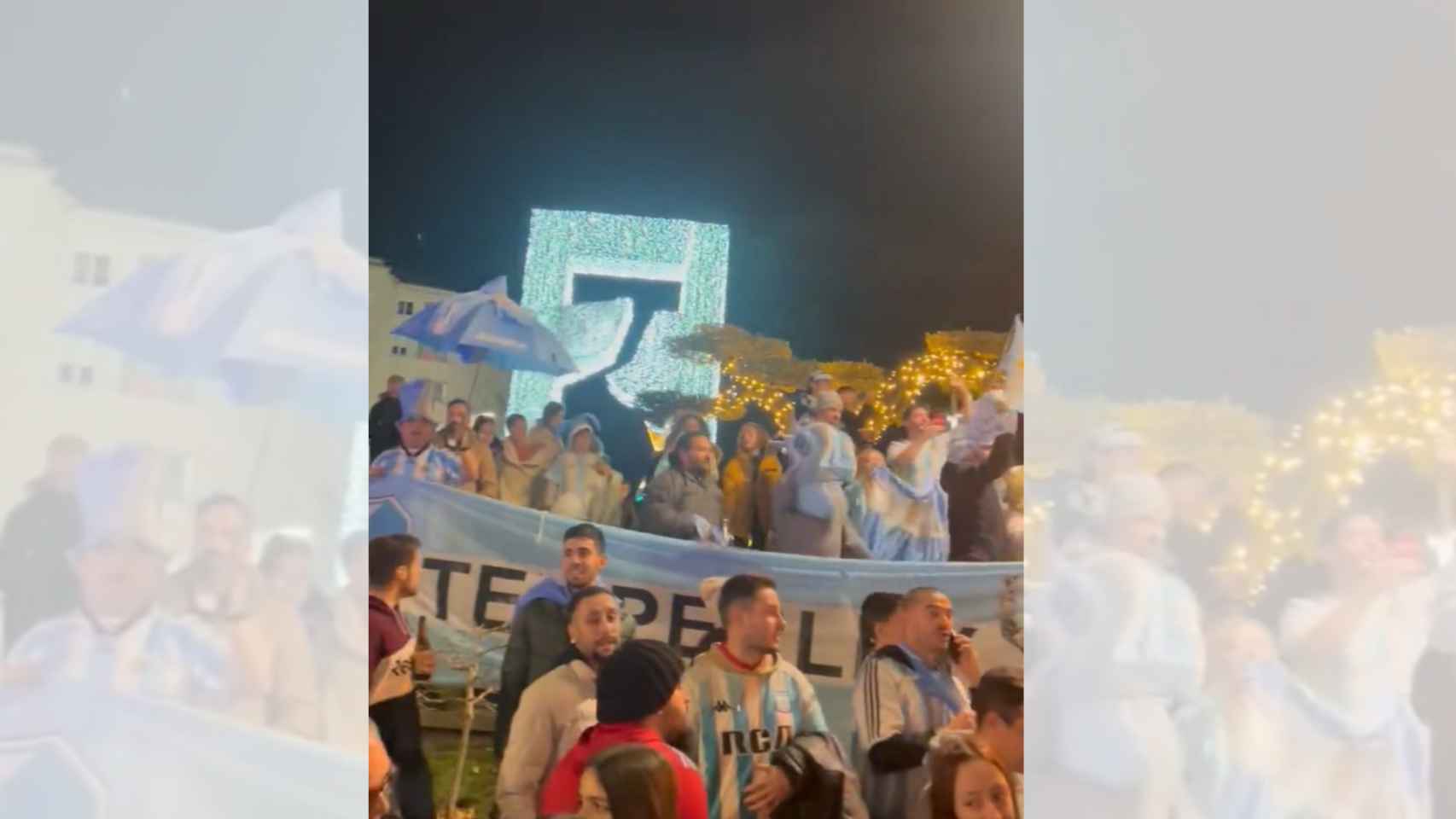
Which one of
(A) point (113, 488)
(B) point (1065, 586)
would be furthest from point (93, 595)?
(B) point (1065, 586)

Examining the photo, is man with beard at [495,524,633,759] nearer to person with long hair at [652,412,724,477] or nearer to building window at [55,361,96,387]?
person with long hair at [652,412,724,477]

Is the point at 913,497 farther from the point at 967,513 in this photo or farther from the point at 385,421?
the point at 385,421

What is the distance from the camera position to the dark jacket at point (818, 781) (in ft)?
7.45

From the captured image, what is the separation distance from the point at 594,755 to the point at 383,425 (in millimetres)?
732

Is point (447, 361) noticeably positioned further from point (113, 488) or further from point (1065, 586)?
point (1065, 586)

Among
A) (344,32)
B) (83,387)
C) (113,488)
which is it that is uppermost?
(344,32)

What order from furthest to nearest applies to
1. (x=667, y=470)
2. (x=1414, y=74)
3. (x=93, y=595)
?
(x=1414, y=74)
(x=667, y=470)
(x=93, y=595)

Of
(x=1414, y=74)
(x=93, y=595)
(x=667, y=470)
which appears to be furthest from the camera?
(x=1414, y=74)

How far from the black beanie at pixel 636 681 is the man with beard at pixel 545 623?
1.7 inches

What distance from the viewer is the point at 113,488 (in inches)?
84.5

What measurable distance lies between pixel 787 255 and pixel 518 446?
0.64 metres

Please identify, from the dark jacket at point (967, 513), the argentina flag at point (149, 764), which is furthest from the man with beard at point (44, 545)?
the dark jacket at point (967, 513)

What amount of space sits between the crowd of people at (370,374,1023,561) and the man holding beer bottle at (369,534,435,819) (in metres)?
0.27

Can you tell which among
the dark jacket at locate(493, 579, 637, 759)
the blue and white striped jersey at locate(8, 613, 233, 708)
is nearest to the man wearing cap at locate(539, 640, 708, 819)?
the dark jacket at locate(493, 579, 637, 759)
